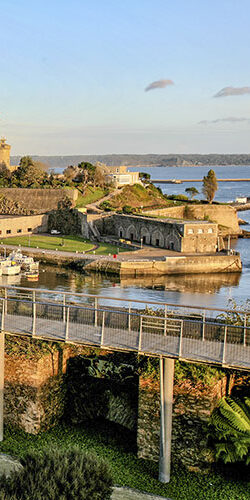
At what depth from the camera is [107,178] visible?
302 feet

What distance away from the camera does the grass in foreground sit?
1272cm

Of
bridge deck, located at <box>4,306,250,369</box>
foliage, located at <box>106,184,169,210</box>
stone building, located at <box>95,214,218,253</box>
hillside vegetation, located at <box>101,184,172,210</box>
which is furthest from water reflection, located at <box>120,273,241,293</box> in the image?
bridge deck, located at <box>4,306,250,369</box>

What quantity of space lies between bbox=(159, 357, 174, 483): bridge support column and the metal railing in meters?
0.37

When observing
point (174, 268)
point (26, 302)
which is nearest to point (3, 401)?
point (26, 302)

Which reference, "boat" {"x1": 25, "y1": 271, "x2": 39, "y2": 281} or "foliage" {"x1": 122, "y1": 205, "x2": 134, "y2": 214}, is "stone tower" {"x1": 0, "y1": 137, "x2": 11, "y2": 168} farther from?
"boat" {"x1": 25, "y1": 271, "x2": 39, "y2": 281}

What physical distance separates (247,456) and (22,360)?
6094 mm

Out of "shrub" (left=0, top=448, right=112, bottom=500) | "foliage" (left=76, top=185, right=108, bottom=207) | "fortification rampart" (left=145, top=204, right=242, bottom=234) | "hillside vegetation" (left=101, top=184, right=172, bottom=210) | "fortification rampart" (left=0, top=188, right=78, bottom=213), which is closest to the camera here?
"shrub" (left=0, top=448, right=112, bottom=500)

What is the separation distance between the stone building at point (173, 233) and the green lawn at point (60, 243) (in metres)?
4.27

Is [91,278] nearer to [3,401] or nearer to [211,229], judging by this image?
[211,229]

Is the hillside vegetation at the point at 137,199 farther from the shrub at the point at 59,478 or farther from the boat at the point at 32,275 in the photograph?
the shrub at the point at 59,478

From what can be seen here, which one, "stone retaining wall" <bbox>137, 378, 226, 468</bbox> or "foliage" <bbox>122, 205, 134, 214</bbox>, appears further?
"foliage" <bbox>122, 205, 134, 214</bbox>

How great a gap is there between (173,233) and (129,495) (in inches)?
1870

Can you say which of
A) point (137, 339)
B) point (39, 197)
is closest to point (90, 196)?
point (39, 197)

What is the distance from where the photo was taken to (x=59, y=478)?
10.5 m
